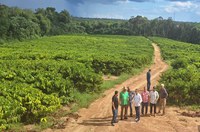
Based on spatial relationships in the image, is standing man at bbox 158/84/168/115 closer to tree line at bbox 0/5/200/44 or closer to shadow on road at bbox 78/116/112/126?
shadow on road at bbox 78/116/112/126

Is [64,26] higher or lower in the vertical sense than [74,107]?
higher

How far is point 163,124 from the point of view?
58.4ft

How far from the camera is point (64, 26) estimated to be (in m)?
124

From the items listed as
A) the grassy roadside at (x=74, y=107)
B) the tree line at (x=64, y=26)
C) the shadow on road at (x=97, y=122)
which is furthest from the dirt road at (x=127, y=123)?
the tree line at (x=64, y=26)

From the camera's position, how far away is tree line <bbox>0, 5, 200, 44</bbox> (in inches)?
3334

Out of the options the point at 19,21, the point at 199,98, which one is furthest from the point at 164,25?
the point at 199,98

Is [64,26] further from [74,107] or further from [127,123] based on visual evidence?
[127,123]

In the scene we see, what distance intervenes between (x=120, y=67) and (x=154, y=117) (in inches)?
609

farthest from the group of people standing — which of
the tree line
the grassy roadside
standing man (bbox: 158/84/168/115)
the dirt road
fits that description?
the tree line

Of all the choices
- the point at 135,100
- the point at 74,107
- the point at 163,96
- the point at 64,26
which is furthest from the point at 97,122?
the point at 64,26

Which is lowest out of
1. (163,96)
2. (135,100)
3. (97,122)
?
(97,122)

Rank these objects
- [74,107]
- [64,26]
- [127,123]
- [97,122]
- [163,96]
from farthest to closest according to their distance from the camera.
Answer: [64,26] → [74,107] → [163,96] → [97,122] → [127,123]

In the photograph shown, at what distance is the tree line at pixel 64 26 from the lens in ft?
278

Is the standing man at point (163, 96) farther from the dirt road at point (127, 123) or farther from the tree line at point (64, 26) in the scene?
the tree line at point (64, 26)
